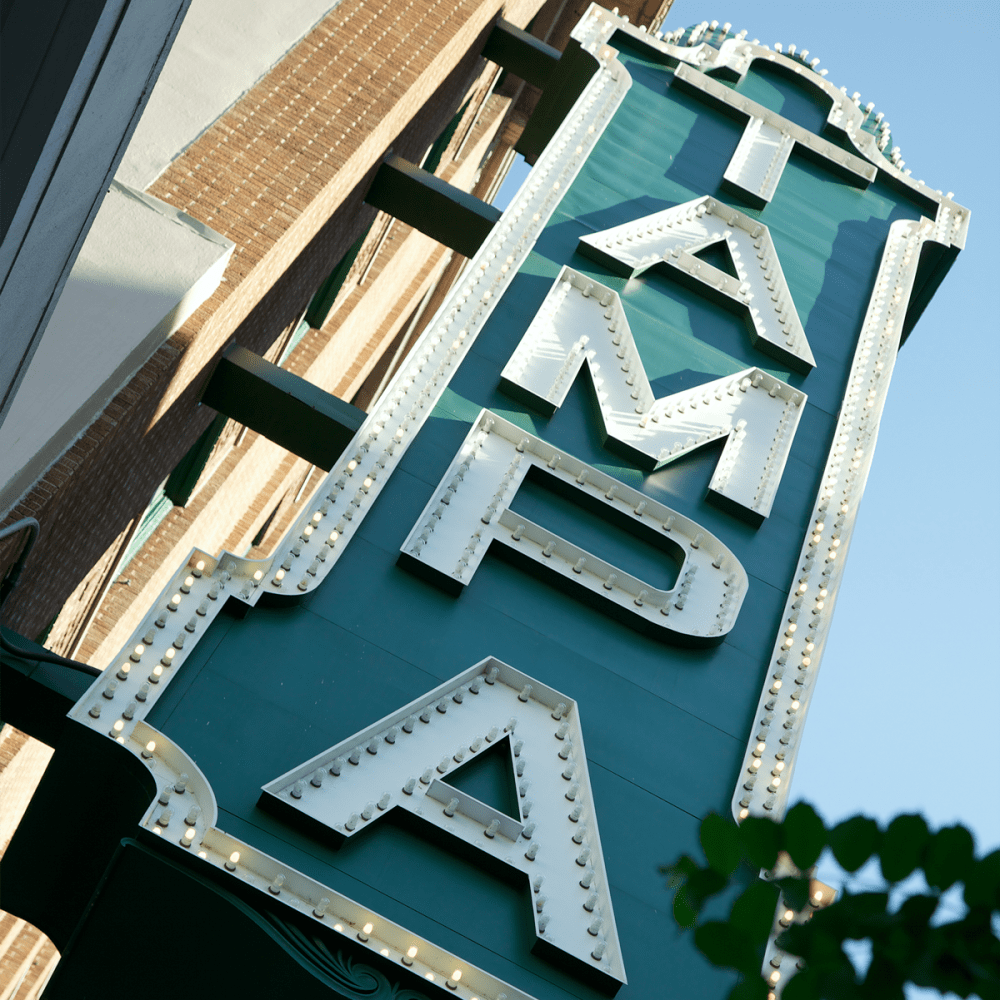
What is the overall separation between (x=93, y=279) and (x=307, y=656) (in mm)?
3246

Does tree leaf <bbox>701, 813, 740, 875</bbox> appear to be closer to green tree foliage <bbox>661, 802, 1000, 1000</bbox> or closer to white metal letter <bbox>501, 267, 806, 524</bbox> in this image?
green tree foliage <bbox>661, 802, 1000, 1000</bbox>

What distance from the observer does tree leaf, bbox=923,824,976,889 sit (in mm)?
1878

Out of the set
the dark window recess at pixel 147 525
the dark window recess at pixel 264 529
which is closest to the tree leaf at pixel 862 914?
the dark window recess at pixel 147 525

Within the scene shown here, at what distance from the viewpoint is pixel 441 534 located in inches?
350

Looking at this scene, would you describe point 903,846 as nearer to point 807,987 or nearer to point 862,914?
point 862,914

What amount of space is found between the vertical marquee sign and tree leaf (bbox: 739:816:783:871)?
472 cm

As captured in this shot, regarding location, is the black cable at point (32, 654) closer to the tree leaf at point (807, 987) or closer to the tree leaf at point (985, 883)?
the tree leaf at point (807, 987)

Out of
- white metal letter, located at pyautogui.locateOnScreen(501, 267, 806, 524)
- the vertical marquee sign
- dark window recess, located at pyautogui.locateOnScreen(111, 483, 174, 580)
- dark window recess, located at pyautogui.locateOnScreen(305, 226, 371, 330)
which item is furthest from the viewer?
dark window recess, located at pyautogui.locateOnScreen(305, 226, 371, 330)

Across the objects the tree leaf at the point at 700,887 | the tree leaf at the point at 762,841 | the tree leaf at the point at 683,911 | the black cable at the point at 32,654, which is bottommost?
the black cable at the point at 32,654

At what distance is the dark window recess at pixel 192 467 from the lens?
13.5 meters

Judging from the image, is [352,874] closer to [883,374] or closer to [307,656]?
[307,656]

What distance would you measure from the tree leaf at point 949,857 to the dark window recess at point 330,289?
49.5ft

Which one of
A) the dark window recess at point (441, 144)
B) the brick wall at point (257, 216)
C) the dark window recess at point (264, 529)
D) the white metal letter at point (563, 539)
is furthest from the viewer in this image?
the dark window recess at point (264, 529)

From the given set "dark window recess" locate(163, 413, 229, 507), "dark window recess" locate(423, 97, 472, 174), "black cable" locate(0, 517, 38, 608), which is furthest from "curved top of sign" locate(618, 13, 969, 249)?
"black cable" locate(0, 517, 38, 608)
